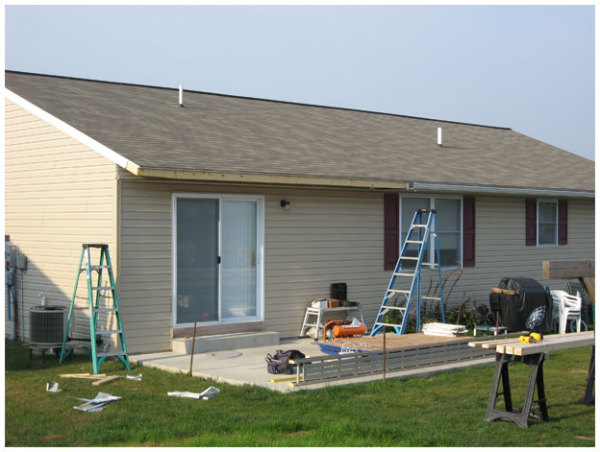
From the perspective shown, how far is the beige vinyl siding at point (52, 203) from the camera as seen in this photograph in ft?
35.1

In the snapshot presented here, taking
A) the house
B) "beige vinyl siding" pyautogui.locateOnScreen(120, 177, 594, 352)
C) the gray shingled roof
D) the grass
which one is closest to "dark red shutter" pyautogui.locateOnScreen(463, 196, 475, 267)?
the house

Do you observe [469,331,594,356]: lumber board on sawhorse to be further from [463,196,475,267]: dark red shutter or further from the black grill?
[463,196,475,267]: dark red shutter

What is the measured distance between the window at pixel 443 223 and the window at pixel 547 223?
248cm

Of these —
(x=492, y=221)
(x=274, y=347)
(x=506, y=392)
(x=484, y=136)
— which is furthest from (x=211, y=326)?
(x=484, y=136)

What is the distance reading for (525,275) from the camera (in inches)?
621

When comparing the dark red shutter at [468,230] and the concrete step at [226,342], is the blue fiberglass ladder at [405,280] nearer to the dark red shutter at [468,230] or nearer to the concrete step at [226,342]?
the dark red shutter at [468,230]

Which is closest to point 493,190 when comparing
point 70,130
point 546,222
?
point 546,222

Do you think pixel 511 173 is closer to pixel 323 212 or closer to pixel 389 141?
pixel 389 141

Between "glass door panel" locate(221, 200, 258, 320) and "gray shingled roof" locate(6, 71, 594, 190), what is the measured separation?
80 cm

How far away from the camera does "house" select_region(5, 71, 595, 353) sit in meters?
10.6

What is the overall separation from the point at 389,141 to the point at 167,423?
10.2 metres

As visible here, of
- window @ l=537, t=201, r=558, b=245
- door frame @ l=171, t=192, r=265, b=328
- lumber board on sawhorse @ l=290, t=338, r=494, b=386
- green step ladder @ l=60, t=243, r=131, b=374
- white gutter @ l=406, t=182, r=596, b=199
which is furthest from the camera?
window @ l=537, t=201, r=558, b=245

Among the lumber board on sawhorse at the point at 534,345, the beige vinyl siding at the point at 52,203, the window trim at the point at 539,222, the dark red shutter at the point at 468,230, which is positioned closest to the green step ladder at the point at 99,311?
the beige vinyl siding at the point at 52,203

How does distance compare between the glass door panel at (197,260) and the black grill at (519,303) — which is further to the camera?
the black grill at (519,303)
